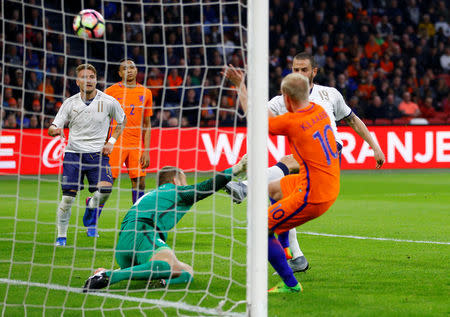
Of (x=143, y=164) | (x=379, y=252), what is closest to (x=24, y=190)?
(x=143, y=164)

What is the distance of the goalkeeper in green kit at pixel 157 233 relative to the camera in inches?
214

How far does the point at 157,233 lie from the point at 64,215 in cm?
222

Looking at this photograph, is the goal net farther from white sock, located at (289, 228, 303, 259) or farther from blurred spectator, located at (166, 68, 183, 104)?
white sock, located at (289, 228, 303, 259)

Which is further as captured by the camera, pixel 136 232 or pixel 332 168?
pixel 136 232

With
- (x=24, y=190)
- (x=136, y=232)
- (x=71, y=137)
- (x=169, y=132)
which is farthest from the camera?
(x=169, y=132)

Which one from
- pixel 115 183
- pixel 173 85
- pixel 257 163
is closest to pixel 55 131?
pixel 257 163

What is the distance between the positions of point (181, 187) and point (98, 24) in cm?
360

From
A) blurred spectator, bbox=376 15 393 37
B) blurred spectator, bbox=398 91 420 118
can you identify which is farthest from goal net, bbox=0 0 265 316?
blurred spectator, bbox=376 15 393 37

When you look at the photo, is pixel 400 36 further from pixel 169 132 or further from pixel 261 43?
pixel 261 43

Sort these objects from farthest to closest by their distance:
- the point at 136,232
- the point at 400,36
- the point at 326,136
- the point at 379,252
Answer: the point at 400,36, the point at 379,252, the point at 136,232, the point at 326,136

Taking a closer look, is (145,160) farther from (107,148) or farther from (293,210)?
(293,210)

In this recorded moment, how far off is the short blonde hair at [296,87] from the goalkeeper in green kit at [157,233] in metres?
0.58

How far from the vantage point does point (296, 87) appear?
17.0ft

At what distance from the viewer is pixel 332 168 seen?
5355 millimetres
